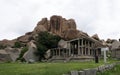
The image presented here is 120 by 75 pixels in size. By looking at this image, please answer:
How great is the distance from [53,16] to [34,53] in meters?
28.9

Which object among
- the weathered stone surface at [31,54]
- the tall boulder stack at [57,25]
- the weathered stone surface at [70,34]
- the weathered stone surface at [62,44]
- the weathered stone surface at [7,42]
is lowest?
the weathered stone surface at [31,54]

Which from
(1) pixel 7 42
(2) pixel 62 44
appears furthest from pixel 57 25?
(2) pixel 62 44

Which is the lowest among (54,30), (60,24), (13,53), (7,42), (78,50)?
(13,53)

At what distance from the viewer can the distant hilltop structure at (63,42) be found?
81519mm

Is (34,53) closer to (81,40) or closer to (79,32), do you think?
(81,40)

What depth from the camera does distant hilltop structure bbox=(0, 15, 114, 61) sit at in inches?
3209

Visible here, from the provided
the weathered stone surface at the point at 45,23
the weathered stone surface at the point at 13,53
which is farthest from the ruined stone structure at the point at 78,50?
the weathered stone surface at the point at 45,23

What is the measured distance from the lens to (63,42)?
90688 millimetres

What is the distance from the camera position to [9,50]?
3462 inches

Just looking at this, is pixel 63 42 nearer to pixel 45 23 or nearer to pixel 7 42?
pixel 45 23

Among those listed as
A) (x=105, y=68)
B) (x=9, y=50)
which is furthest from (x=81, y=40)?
(x=105, y=68)

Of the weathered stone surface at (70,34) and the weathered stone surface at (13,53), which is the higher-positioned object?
the weathered stone surface at (70,34)

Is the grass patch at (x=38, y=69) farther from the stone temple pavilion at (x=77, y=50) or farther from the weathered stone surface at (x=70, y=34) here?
the weathered stone surface at (x=70, y=34)

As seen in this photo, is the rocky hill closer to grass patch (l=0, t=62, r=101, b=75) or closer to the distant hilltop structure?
the distant hilltop structure
